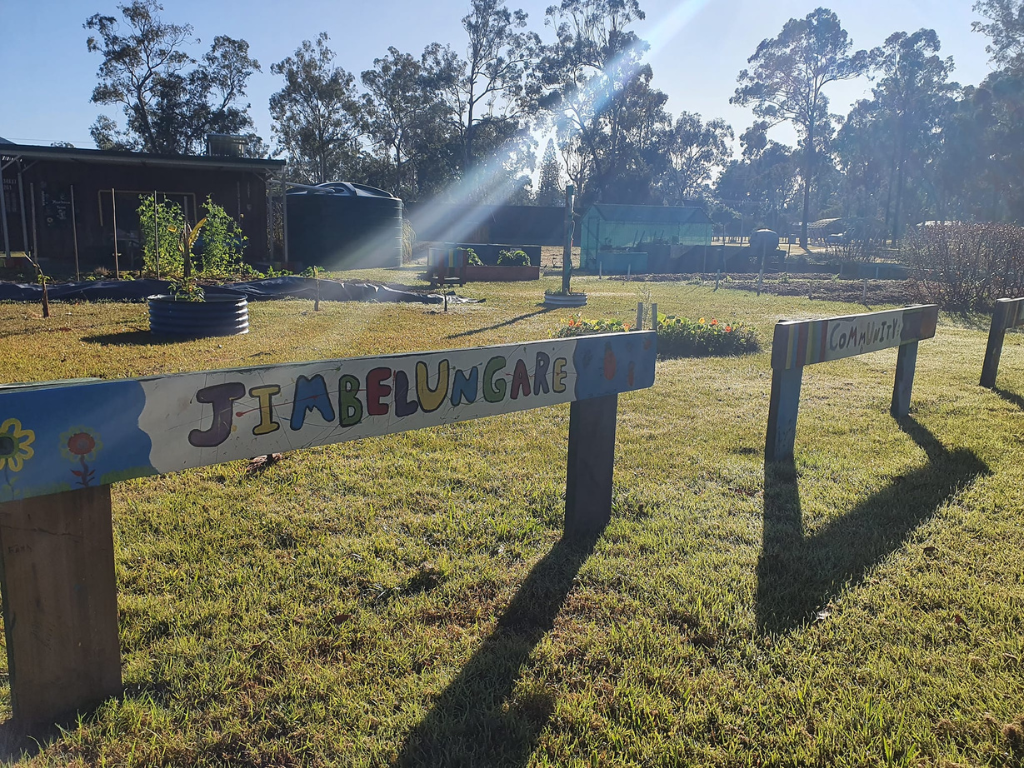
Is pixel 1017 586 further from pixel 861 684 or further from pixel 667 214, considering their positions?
pixel 667 214

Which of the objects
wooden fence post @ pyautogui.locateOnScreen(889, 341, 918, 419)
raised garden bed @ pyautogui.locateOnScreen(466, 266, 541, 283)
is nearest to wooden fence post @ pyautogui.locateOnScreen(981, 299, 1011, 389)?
wooden fence post @ pyautogui.locateOnScreen(889, 341, 918, 419)

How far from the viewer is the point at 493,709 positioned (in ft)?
7.25

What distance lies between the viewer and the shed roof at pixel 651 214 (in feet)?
127

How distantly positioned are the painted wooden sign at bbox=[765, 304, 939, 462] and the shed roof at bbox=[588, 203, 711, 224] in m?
33.9

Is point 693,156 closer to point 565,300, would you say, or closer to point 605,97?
point 605,97

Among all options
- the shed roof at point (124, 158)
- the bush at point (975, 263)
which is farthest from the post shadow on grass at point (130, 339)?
the bush at point (975, 263)

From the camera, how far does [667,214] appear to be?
41.2m

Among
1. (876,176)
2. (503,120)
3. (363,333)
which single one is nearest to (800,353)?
(363,333)

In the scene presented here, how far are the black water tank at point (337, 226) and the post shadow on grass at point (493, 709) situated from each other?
2360 centimetres

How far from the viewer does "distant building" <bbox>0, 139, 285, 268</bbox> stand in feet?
65.4

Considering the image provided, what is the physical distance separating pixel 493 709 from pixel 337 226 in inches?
983

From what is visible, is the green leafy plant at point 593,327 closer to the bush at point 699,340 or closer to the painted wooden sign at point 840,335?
the bush at point 699,340

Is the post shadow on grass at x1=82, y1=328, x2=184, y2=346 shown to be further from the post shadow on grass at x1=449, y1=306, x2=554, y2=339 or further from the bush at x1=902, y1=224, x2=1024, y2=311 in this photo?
the bush at x1=902, y1=224, x2=1024, y2=311

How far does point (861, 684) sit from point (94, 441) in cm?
247
